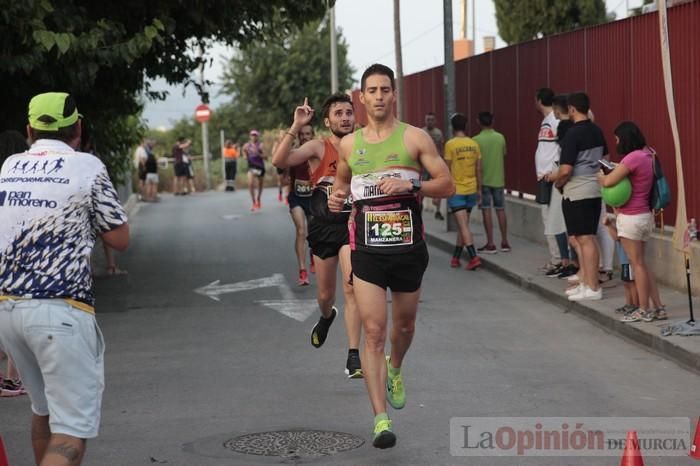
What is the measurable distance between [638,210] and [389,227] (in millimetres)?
4696

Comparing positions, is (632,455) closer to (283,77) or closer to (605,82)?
(605,82)

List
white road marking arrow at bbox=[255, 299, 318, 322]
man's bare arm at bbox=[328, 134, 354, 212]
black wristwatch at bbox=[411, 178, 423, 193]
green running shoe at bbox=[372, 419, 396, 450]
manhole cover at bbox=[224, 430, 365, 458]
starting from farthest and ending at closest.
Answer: white road marking arrow at bbox=[255, 299, 318, 322]
man's bare arm at bbox=[328, 134, 354, 212]
manhole cover at bbox=[224, 430, 365, 458]
black wristwatch at bbox=[411, 178, 423, 193]
green running shoe at bbox=[372, 419, 396, 450]

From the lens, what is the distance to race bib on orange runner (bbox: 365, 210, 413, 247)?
718 centimetres

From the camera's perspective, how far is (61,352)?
529 cm

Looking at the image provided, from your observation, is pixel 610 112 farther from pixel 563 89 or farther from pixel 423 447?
pixel 423 447

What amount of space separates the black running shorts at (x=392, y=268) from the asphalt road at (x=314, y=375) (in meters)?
0.90

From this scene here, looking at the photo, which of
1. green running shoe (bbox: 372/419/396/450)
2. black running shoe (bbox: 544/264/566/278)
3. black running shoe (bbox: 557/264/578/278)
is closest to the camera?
green running shoe (bbox: 372/419/396/450)

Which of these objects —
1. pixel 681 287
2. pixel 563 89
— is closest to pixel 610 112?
pixel 563 89

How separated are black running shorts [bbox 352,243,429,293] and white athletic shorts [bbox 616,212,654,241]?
14.5ft

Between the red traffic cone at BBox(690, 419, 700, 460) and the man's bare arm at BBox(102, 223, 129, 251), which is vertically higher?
the man's bare arm at BBox(102, 223, 129, 251)

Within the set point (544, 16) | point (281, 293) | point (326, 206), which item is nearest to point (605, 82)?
point (281, 293)

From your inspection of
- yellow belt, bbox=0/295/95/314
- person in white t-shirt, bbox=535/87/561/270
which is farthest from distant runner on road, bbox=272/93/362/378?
person in white t-shirt, bbox=535/87/561/270

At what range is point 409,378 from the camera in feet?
30.7

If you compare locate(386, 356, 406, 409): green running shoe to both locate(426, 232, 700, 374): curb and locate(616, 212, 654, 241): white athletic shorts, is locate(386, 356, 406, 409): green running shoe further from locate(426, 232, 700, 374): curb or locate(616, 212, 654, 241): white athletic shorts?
locate(616, 212, 654, 241): white athletic shorts
